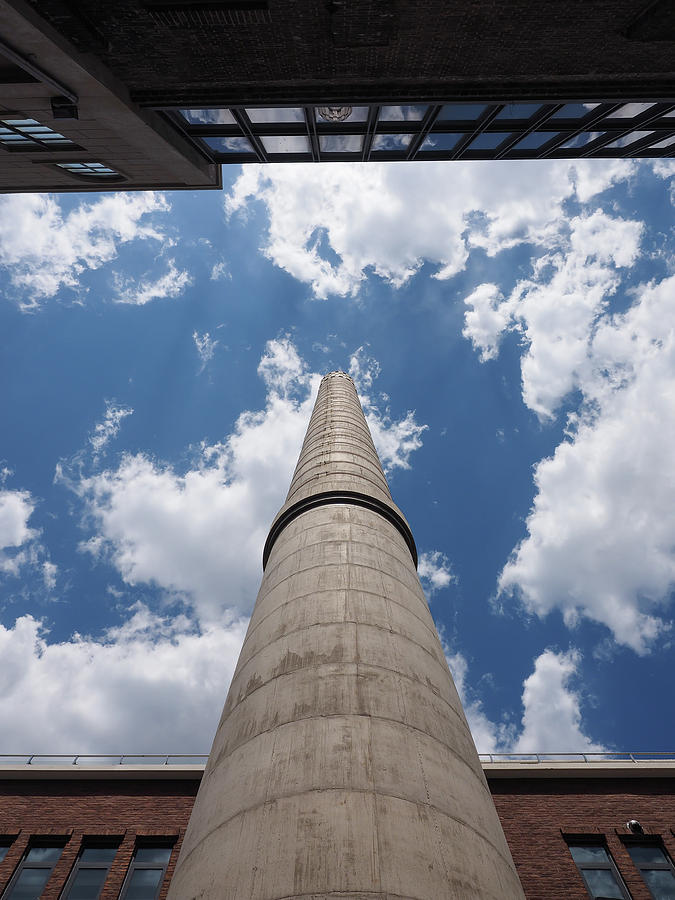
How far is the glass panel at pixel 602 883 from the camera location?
1513cm

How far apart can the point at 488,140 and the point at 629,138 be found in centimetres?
466

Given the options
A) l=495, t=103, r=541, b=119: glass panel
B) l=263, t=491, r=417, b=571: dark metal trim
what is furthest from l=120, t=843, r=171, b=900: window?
l=495, t=103, r=541, b=119: glass panel

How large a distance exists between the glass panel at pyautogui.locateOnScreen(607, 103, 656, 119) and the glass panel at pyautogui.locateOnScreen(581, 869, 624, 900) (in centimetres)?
2307

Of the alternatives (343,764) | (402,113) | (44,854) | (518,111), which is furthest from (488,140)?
(44,854)

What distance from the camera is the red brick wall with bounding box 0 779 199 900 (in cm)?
1622

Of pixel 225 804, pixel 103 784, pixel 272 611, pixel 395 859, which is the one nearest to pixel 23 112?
pixel 272 611

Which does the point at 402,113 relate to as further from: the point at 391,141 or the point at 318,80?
the point at 318,80

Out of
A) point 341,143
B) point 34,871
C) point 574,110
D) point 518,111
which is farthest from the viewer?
point 341,143

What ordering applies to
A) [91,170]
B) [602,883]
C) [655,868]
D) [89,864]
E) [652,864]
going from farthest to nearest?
1. [91,170]
2. [89,864]
3. [652,864]
4. [655,868]
5. [602,883]

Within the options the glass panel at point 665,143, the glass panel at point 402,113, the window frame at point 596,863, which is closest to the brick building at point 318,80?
the glass panel at point 402,113

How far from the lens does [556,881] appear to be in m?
15.1

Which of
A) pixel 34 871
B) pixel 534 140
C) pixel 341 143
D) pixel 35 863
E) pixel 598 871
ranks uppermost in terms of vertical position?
pixel 341 143

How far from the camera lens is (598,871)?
51.6 feet

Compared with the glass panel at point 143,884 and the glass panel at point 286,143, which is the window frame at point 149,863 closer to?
the glass panel at point 143,884
